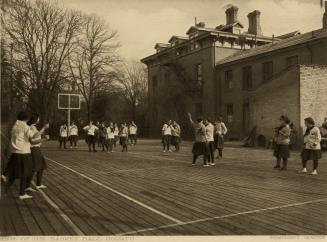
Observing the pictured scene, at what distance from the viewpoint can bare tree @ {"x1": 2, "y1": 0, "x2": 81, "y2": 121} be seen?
6.48 m

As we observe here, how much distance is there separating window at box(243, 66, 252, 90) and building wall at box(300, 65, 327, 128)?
9.35 m

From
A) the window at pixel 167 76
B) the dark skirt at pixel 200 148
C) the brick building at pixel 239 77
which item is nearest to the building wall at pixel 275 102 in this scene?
the brick building at pixel 239 77

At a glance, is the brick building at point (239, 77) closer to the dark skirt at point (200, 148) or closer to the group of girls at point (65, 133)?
the group of girls at point (65, 133)

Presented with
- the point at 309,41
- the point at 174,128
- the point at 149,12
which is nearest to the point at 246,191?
the point at 149,12

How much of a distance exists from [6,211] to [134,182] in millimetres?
3732

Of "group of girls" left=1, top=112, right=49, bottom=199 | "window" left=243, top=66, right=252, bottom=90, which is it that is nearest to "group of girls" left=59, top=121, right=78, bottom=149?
"group of girls" left=1, top=112, right=49, bottom=199

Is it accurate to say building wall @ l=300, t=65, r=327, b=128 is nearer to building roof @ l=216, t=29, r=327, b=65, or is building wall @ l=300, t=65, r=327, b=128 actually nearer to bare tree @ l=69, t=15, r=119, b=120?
building roof @ l=216, t=29, r=327, b=65

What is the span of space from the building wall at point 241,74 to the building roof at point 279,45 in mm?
274

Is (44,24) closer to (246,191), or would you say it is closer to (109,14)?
(109,14)

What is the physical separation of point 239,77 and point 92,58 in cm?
2484

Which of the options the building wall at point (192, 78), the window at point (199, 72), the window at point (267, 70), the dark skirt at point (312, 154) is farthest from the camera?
the window at point (199, 72)

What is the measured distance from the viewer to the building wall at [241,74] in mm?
25078

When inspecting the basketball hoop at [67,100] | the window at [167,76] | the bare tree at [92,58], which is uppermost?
the window at [167,76]

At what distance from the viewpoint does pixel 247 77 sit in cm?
3100
